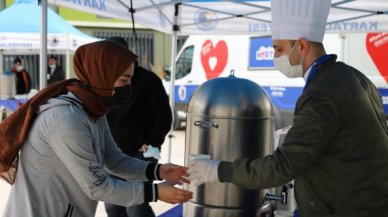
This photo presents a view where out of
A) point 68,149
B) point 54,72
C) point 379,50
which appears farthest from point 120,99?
point 54,72

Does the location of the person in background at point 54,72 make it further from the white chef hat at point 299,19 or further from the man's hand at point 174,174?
the white chef hat at point 299,19

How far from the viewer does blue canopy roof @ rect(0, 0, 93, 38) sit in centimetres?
820

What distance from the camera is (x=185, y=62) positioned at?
9531 mm

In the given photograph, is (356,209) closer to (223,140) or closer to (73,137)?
(223,140)

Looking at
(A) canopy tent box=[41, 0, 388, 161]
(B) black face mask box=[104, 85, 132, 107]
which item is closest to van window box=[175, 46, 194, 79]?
(A) canopy tent box=[41, 0, 388, 161]

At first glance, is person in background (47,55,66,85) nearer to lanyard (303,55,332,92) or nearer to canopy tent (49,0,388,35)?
canopy tent (49,0,388,35)

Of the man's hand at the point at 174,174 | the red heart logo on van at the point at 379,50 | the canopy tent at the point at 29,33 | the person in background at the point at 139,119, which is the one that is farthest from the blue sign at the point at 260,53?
the man's hand at the point at 174,174

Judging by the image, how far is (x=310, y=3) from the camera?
66.3 inches

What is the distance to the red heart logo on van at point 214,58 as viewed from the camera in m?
8.48

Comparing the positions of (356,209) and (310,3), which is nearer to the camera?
(356,209)

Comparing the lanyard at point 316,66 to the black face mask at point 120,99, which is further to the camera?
the black face mask at point 120,99

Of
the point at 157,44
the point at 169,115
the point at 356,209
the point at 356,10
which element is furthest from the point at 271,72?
the point at 157,44

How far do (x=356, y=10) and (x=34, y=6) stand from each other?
286 inches

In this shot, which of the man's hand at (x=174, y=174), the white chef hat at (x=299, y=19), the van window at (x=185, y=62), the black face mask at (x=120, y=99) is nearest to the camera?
the white chef hat at (x=299, y=19)
